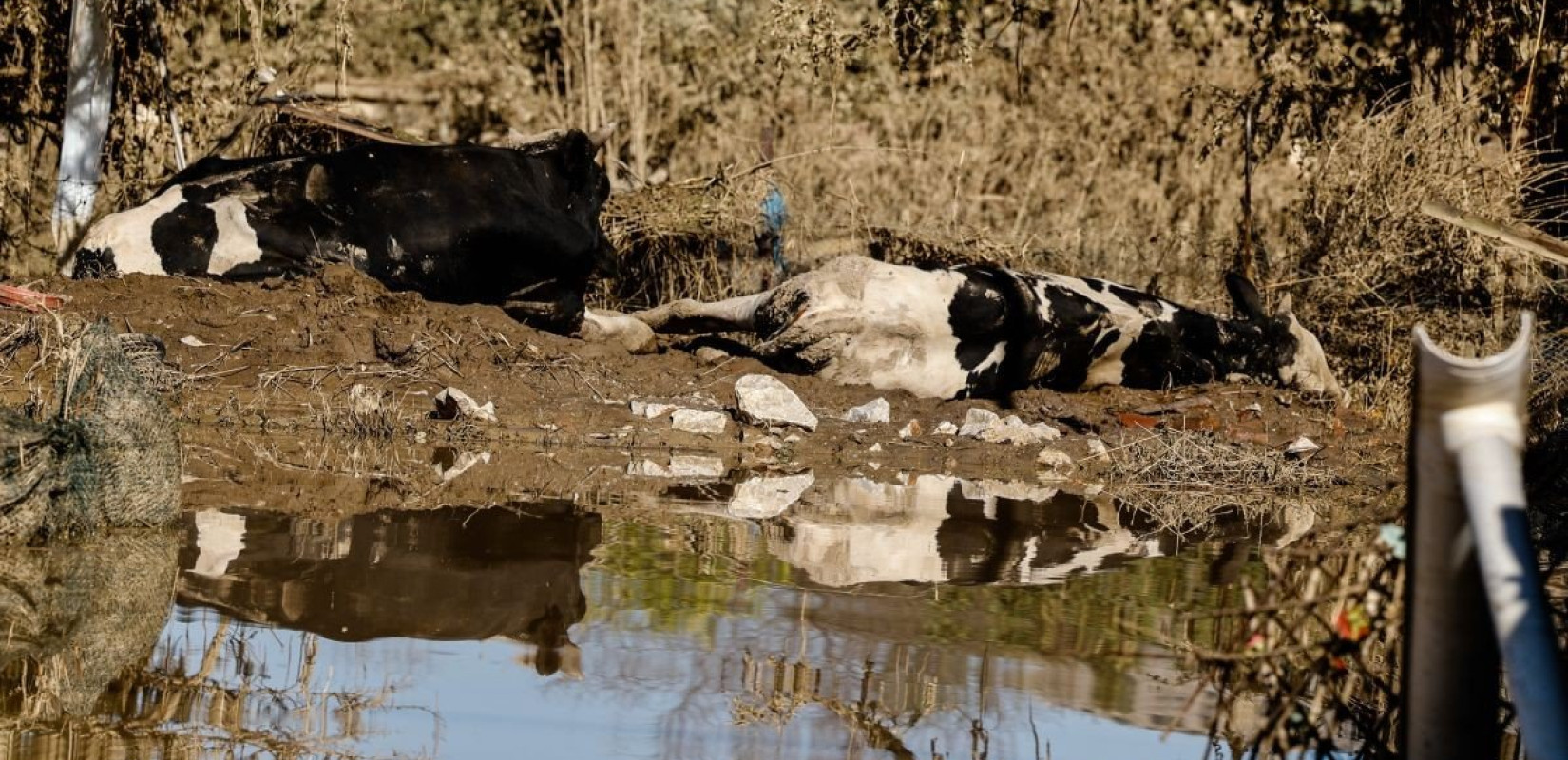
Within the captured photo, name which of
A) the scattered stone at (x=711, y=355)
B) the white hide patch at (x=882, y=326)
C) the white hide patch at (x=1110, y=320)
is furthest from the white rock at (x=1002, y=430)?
the scattered stone at (x=711, y=355)

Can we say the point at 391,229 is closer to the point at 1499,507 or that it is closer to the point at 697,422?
the point at 697,422

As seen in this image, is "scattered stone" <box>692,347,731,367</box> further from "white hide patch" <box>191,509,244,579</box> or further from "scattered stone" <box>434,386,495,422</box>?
"white hide patch" <box>191,509,244,579</box>

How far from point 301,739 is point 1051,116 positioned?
494 inches

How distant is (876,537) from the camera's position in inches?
240

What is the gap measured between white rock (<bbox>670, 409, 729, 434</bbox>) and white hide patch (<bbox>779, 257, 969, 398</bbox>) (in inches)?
37.9

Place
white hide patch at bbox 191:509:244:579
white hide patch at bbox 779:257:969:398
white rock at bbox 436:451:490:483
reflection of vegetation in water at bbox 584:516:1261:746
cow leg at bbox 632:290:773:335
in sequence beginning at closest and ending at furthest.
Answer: reflection of vegetation in water at bbox 584:516:1261:746 < white hide patch at bbox 191:509:244:579 < white rock at bbox 436:451:490:483 < white hide patch at bbox 779:257:969:398 < cow leg at bbox 632:290:773:335

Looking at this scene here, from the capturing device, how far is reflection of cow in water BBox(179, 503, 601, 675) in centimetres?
452

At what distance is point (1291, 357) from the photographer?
9.94 meters

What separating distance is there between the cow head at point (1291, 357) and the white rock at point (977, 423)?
7.04 feet

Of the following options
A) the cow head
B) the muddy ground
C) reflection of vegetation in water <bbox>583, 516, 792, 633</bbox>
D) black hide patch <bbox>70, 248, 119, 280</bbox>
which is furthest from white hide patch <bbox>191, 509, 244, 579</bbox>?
the cow head

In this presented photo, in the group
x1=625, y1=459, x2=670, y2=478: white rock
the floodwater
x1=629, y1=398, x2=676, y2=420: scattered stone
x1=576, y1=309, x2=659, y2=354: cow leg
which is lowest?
the floodwater

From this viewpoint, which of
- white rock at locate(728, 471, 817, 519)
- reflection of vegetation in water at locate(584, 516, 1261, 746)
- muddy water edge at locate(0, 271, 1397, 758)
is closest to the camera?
muddy water edge at locate(0, 271, 1397, 758)

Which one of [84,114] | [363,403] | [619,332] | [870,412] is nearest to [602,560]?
[363,403]

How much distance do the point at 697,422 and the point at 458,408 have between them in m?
1.09
